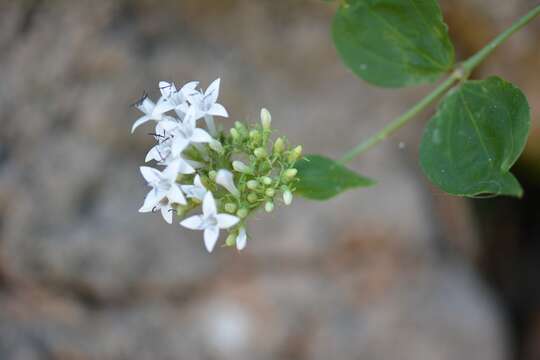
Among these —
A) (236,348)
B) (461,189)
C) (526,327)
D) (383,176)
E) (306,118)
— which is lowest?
(526,327)

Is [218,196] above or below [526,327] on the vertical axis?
above

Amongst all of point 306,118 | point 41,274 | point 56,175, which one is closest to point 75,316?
point 41,274

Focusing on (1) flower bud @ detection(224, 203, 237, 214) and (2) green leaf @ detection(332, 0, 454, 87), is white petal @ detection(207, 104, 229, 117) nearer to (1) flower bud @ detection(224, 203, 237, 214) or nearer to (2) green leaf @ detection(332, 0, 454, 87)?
(1) flower bud @ detection(224, 203, 237, 214)

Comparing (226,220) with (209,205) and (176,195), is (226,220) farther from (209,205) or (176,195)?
(176,195)

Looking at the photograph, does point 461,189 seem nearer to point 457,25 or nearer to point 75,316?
point 457,25

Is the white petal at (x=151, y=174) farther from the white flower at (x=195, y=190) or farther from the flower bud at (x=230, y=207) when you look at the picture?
the flower bud at (x=230, y=207)

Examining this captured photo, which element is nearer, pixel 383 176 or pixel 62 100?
pixel 62 100
